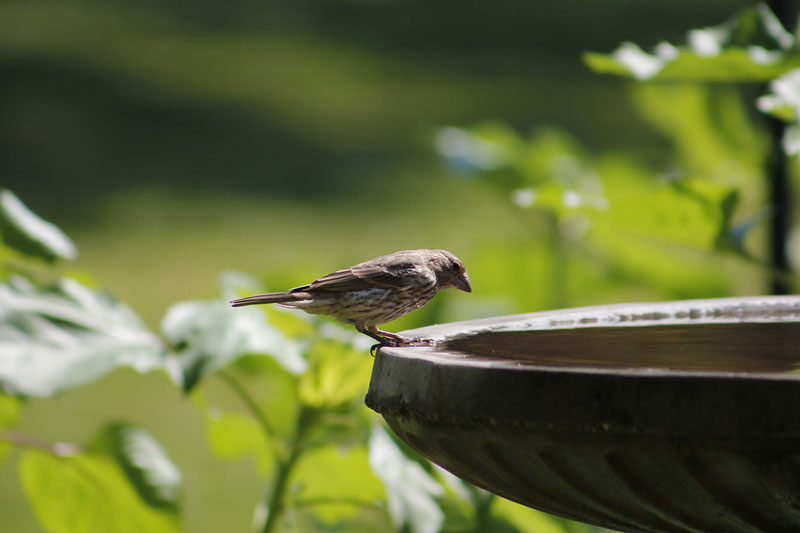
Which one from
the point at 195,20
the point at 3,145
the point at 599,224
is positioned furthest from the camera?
the point at 195,20

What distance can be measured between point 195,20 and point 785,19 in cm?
824

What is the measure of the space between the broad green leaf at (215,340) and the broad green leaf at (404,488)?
0.25m

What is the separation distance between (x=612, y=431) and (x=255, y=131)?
7.84 metres

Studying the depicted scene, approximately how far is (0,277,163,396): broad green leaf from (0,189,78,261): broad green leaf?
0.35 ft

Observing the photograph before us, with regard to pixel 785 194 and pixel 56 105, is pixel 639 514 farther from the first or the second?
pixel 56 105

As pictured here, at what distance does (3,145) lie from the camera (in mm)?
8125

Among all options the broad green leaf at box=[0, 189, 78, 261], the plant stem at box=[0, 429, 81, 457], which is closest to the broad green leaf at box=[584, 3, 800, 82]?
the broad green leaf at box=[0, 189, 78, 261]

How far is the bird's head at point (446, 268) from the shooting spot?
8.22 feet

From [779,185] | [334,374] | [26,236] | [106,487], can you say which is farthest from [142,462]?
[779,185]

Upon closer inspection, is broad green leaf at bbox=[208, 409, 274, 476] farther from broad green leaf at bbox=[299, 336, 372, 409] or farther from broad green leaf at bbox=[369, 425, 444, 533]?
broad green leaf at bbox=[369, 425, 444, 533]

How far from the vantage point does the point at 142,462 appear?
239cm

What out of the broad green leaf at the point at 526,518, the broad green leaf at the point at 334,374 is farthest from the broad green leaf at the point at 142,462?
the broad green leaf at the point at 526,518

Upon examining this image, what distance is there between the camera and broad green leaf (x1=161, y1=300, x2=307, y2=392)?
2.14m

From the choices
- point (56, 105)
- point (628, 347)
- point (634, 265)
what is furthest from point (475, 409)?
point (56, 105)
